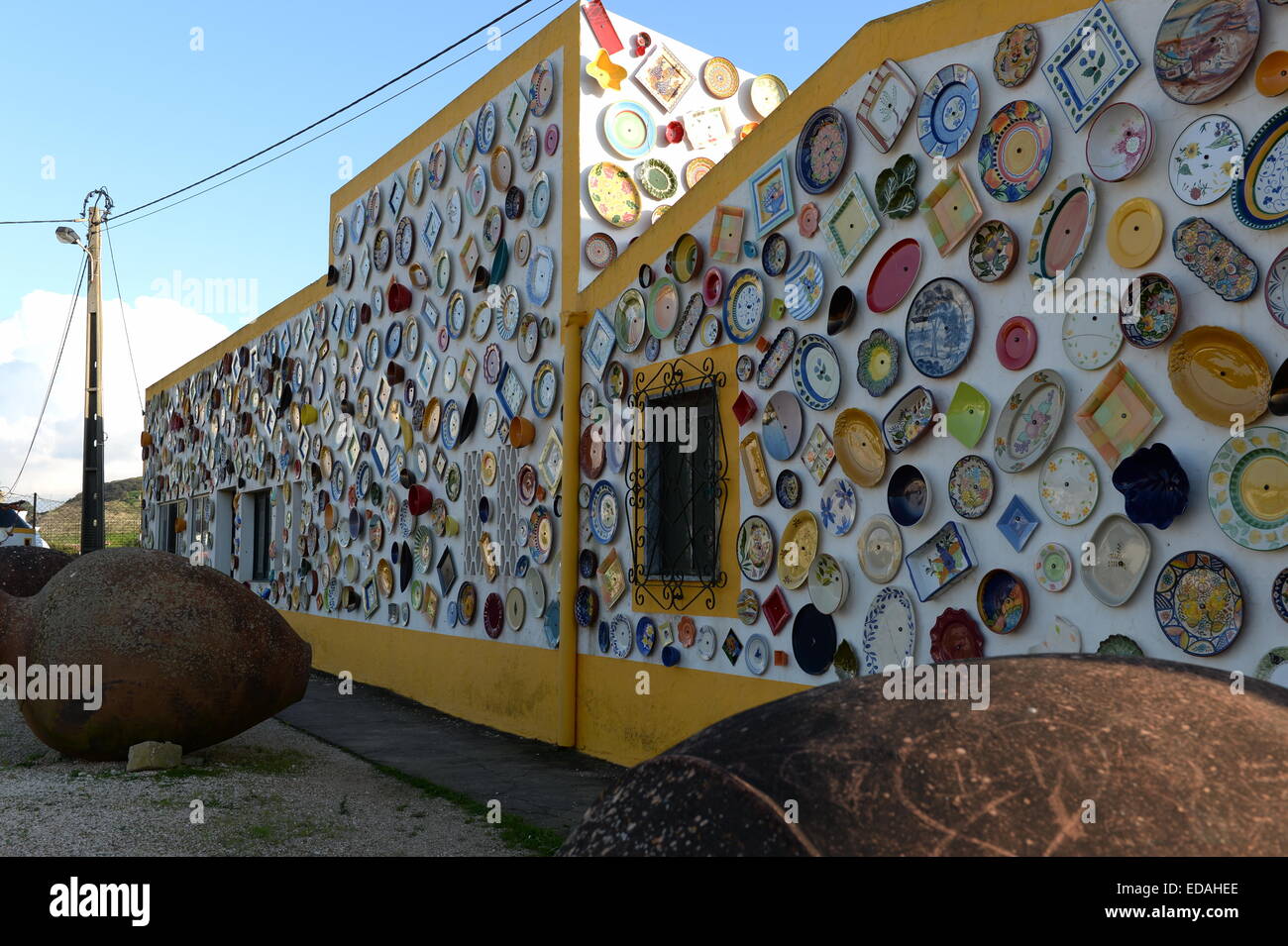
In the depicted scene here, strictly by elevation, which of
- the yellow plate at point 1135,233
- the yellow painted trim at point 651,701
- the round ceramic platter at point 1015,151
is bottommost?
the yellow painted trim at point 651,701

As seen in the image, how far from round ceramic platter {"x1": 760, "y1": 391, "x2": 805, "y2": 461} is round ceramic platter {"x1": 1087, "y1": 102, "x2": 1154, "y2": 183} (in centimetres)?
193

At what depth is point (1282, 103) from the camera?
12.7 ft

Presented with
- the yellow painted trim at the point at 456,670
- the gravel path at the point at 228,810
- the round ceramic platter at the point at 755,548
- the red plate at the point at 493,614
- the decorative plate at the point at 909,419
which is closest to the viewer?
the gravel path at the point at 228,810

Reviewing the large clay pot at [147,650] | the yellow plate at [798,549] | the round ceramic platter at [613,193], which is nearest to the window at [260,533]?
the large clay pot at [147,650]

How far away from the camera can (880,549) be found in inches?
209

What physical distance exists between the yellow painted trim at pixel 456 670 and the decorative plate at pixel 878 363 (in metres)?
3.56

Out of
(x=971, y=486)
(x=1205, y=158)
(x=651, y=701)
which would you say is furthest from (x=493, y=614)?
(x=1205, y=158)

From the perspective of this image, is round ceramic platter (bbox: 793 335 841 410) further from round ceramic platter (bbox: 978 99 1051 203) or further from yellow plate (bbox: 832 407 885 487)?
round ceramic platter (bbox: 978 99 1051 203)

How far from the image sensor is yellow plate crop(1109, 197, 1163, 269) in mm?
4199

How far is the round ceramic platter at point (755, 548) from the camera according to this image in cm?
605

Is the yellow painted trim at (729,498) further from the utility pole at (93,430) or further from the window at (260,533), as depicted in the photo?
the utility pole at (93,430)

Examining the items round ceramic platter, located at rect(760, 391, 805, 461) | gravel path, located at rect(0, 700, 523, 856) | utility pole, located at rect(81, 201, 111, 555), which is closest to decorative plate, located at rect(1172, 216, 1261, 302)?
round ceramic platter, located at rect(760, 391, 805, 461)

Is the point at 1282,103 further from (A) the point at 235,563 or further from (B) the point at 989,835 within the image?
(A) the point at 235,563
